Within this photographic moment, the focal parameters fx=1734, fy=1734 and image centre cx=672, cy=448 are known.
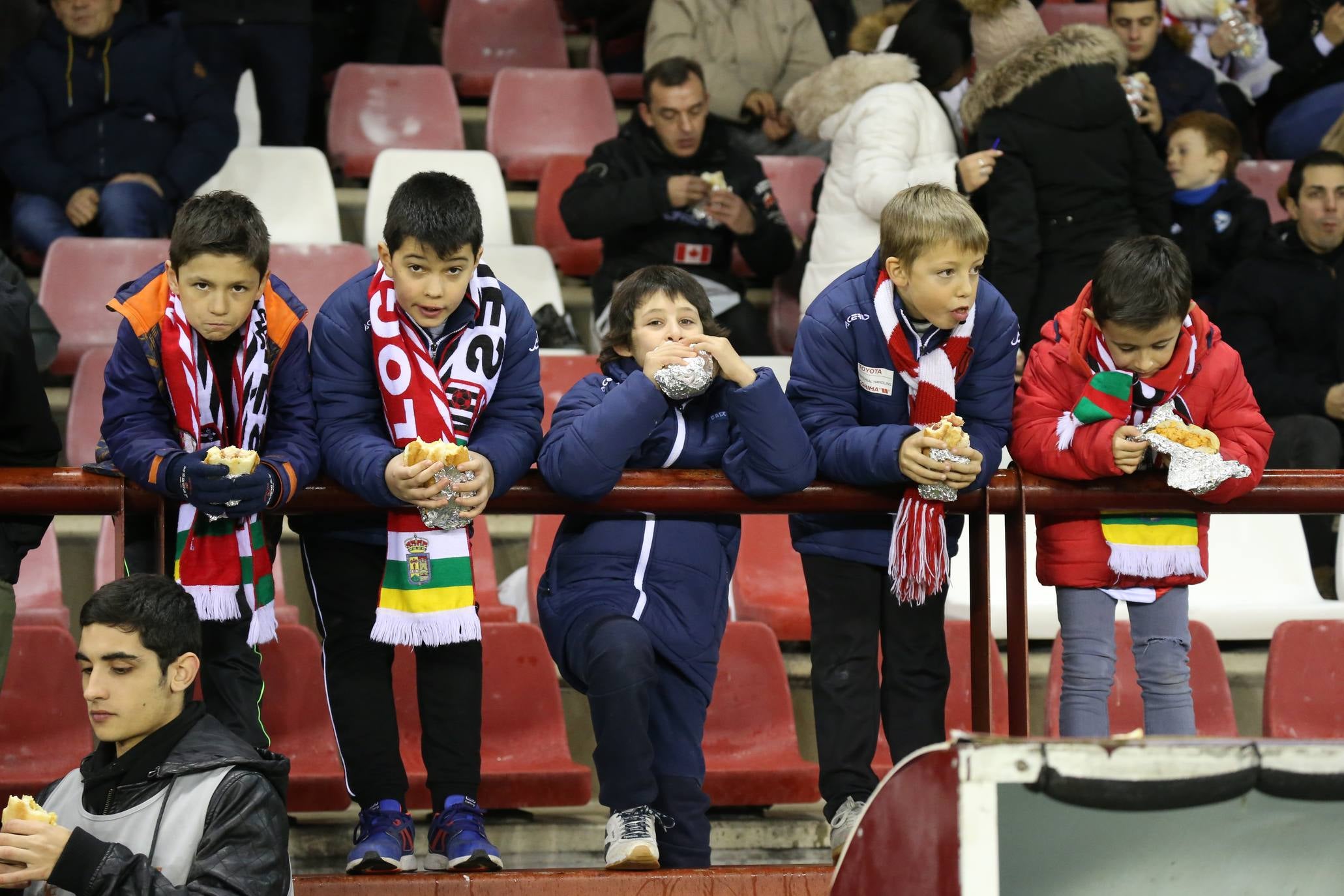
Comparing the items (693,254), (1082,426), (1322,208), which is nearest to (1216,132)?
(1322,208)

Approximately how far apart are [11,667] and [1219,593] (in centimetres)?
339

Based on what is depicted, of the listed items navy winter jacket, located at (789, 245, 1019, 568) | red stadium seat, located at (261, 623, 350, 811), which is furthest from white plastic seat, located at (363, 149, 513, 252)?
navy winter jacket, located at (789, 245, 1019, 568)

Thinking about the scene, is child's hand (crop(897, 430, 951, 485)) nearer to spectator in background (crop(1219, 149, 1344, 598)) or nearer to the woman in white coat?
the woman in white coat

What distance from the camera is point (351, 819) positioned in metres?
4.11

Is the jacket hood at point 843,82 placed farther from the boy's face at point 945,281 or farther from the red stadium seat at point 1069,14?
the boy's face at point 945,281

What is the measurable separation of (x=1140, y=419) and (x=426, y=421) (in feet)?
4.72

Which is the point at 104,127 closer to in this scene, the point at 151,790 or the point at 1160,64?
the point at 151,790

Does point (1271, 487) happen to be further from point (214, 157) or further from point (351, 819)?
point (214, 157)

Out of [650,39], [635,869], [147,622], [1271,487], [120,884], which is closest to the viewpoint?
[120,884]

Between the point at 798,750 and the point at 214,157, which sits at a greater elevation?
the point at 214,157

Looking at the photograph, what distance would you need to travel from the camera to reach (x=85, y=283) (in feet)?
18.1

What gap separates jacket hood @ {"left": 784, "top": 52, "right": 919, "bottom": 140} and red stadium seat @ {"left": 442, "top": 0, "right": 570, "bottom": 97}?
74.8 inches

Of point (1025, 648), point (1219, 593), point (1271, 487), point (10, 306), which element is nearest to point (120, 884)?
point (10, 306)

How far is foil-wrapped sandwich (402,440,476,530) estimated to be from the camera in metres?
3.14
